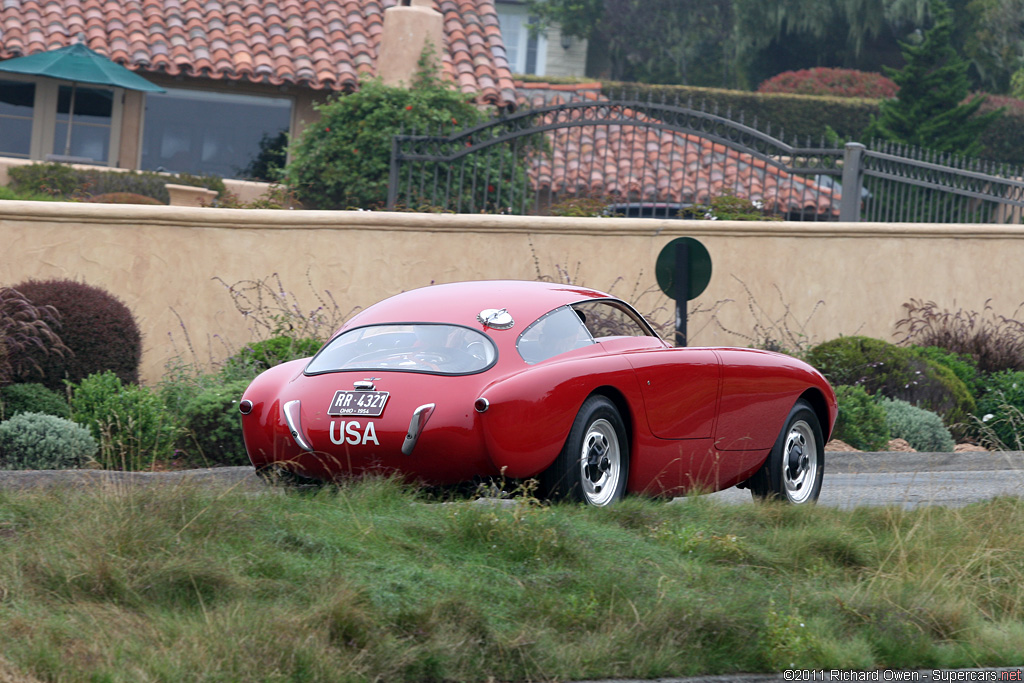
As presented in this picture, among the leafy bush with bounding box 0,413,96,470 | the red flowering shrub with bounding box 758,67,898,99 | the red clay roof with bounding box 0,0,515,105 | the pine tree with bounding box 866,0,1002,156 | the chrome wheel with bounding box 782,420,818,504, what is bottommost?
the leafy bush with bounding box 0,413,96,470

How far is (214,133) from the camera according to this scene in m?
22.8

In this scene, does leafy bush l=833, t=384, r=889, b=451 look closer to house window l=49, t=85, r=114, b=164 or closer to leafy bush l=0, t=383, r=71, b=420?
leafy bush l=0, t=383, r=71, b=420

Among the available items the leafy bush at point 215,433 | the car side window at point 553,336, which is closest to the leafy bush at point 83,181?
the leafy bush at point 215,433

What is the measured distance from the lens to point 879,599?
527 cm

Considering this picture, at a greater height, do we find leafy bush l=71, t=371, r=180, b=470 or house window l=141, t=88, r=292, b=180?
house window l=141, t=88, r=292, b=180

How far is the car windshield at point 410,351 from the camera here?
6.62 m

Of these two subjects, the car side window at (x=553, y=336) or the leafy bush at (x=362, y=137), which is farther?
the leafy bush at (x=362, y=137)

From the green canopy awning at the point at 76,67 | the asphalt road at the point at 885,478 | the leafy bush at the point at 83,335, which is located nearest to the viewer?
the asphalt road at the point at 885,478

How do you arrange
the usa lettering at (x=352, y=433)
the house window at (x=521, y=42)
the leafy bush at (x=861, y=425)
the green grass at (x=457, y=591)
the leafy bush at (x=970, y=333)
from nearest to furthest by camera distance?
the green grass at (x=457, y=591) < the usa lettering at (x=352, y=433) < the leafy bush at (x=861, y=425) < the leafy bush at (x=970, y=333) < the house window at (x=521, y=42)

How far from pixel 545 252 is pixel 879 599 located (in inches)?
325

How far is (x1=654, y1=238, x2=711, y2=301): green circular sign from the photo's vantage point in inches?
441

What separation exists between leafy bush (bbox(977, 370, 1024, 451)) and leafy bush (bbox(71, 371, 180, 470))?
8035 mm

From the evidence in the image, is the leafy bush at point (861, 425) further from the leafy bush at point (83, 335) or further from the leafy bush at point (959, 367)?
the leafy bush at point (83, 335)

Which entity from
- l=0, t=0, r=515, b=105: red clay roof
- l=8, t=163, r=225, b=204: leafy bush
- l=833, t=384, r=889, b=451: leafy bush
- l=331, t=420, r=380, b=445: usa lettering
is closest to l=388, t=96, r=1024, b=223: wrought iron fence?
l=833, t=384, r=889, b=451: leafy bush
